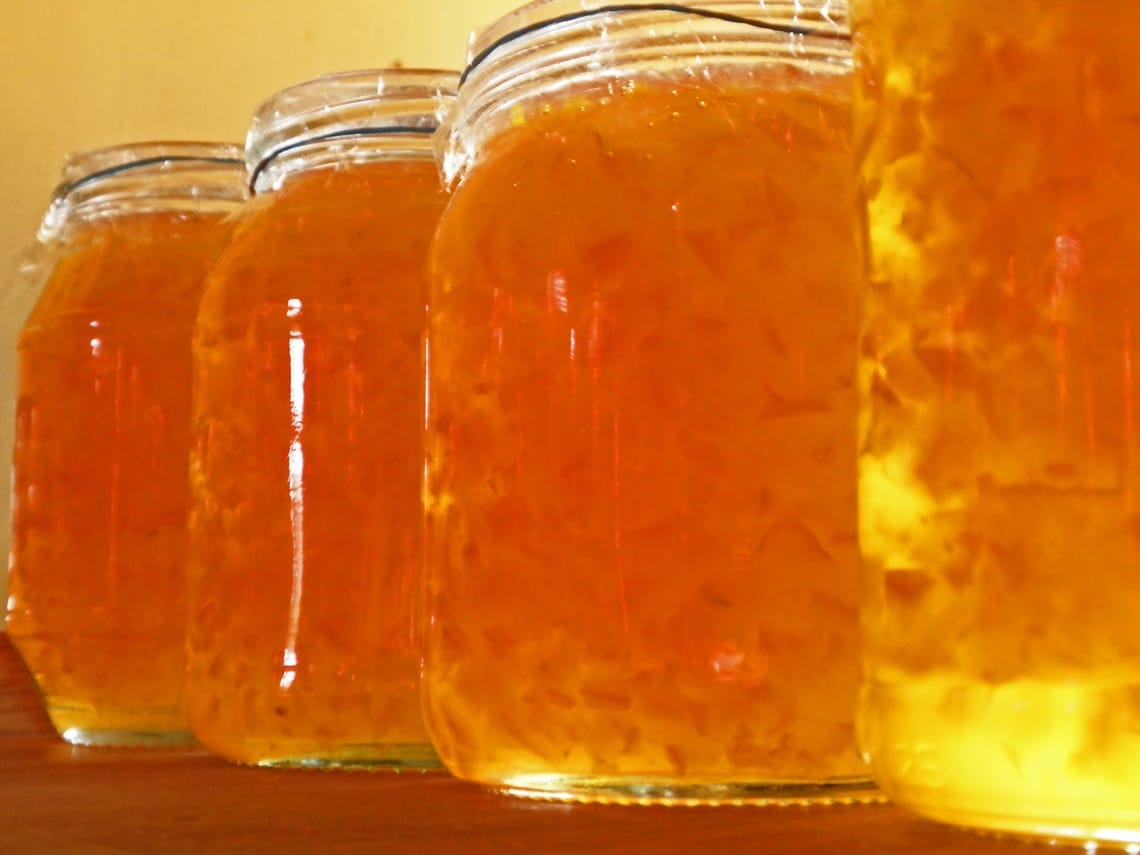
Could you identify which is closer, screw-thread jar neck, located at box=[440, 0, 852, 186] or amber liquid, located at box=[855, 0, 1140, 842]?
amber liquid, located at box=[855, 0, 1140, 842]

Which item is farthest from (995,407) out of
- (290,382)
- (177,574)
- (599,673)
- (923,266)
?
(177,574)

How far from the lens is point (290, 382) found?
721 millimetres

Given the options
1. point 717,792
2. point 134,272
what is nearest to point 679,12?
point 717,792

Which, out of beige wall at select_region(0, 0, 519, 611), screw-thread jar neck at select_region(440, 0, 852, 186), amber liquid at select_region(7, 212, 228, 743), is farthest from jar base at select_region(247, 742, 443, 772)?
beige wall at select_region(0, 0, 519, 611)

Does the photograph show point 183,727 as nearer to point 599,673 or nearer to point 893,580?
point 599,673

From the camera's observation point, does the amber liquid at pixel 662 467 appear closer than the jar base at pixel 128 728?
Yes

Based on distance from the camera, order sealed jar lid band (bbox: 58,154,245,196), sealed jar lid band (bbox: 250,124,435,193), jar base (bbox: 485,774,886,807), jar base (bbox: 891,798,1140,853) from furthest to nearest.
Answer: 1. sealed jar lid band (bbox: 58,154,245,196)
2. sealed jar lid band (bbox: 250,124,435,193)
3. jar base (bbox: 485,774,886,807)
4. jar base (bbox: 891,798,1140,853)

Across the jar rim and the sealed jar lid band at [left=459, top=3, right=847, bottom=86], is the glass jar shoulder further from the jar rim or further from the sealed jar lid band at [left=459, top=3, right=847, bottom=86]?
the sealed jar lid band at [left=459, top=3, right=847, bottom=86]

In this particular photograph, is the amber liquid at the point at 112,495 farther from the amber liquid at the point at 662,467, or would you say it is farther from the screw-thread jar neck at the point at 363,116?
the amber liquid at the point at 662,467

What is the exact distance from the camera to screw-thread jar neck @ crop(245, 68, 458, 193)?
0.79m

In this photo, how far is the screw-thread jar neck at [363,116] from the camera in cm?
79

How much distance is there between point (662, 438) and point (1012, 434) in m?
0.14

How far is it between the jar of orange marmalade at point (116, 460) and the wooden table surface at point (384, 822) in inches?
7.6

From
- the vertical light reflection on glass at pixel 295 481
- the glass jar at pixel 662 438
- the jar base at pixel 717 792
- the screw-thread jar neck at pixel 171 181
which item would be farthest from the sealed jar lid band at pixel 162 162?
the jar base at pixel 717 792
